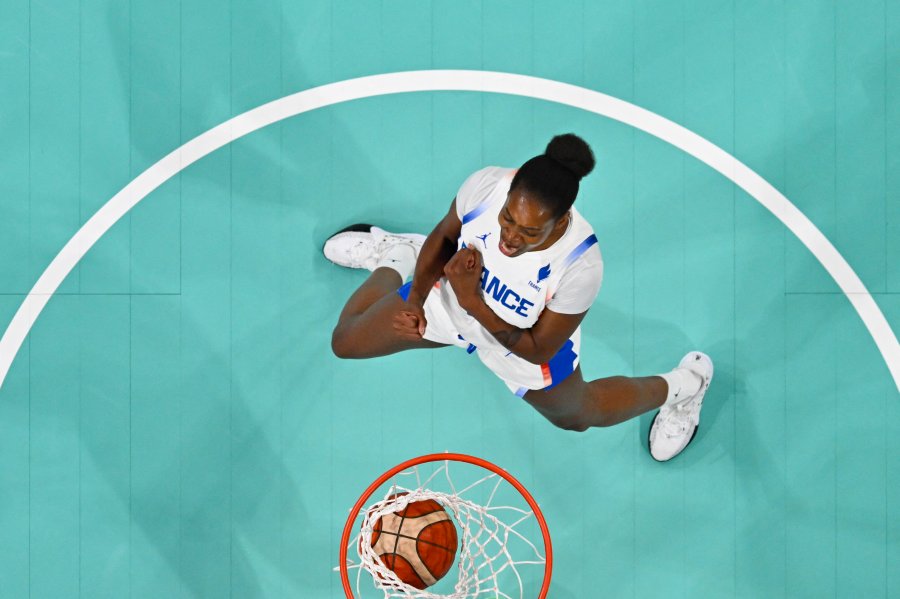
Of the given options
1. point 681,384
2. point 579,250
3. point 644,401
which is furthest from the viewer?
point 681,384

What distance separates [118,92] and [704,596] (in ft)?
13.8

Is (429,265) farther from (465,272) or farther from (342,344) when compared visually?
(342,344)

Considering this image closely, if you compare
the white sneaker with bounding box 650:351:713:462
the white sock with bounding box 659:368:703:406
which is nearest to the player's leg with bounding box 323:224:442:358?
the white sock with bounding box 659:368:703:406

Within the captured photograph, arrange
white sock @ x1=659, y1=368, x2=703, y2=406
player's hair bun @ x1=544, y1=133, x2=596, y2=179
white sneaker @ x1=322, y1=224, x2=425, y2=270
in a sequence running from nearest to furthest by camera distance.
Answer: player's hair bun @ x1=544, y1=133, x2=596, y2=179 < white sock @ x1=659, y1=368, x2=703, y2=406 < white sneaker @ x1=322, y1=224, x2=425, y2=270

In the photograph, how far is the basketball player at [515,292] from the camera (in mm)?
2227

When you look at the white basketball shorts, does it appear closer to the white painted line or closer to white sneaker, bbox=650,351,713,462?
white sneaker, bbox=650,351,713,462

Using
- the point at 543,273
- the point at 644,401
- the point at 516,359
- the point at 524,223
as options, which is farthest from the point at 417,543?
the point at 524,223

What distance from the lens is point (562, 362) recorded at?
9.69 ft

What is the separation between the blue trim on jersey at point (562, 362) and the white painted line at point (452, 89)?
1576mm

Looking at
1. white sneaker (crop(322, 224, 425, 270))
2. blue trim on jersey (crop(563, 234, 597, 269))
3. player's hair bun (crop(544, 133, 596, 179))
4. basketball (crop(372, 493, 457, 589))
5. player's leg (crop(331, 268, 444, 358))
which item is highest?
player's hair bun (crop(544, 133, 596, 179))

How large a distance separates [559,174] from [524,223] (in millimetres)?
182

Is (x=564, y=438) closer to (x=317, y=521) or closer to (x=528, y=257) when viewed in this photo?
(x=317, y=521)

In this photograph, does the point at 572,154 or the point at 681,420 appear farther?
the point at 681,420

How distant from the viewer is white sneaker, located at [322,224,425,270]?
3.74 meters
